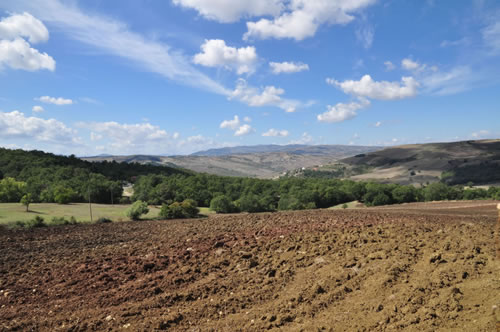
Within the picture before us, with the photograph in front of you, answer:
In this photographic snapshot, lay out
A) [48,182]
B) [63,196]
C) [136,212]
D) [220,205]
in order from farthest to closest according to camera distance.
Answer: [48,182] → [220,205] → [63,196] → [136,212]

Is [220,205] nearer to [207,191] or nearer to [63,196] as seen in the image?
[207,191]

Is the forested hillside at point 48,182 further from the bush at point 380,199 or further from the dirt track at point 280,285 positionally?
the bush at point 380,199

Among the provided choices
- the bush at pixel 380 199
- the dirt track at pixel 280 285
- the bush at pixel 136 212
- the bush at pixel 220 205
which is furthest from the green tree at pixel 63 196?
the bush at pixel 380 199

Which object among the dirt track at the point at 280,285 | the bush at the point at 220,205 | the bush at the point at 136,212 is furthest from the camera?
the bush at the point at 220,205

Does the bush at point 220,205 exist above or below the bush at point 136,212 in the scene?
below

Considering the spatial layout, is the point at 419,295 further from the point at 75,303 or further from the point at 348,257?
the point at 75,303

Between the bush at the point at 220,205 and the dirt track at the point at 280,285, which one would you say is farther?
the bush at the point at 220,205

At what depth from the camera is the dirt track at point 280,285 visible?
600 centimetres

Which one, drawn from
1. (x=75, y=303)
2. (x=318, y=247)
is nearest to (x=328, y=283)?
(x=318, y=247)

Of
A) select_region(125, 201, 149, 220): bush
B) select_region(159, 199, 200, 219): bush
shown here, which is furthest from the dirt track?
select_region(159, 199, 200, 219): bush

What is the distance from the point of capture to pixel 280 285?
862 centimetres

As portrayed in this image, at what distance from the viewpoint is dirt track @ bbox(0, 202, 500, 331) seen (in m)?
6.00

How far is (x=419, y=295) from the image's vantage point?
20.4 ft

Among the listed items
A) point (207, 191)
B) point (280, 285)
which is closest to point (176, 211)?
point (207, 191)
